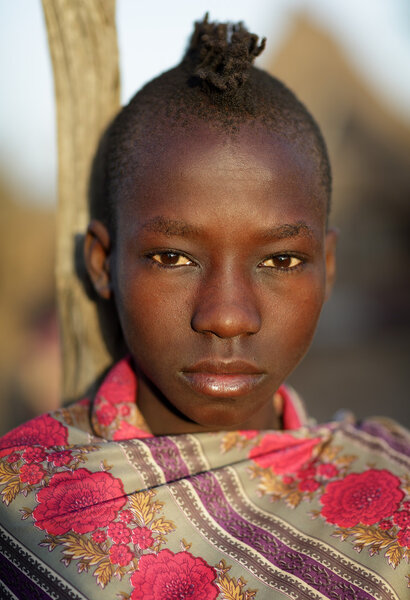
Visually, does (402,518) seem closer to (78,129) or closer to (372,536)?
(372,536)

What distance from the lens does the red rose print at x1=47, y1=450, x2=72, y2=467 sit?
1425mm

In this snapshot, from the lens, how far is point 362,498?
1547mm

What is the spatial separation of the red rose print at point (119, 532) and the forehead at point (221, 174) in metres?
0.74

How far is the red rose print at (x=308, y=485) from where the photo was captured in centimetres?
160

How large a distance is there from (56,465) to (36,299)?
14.2ft

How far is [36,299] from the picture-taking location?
5543mm

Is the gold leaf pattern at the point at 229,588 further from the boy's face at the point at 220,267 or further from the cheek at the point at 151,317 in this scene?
the cheek at the point at 151,317

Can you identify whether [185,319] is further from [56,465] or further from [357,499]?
[357,499]

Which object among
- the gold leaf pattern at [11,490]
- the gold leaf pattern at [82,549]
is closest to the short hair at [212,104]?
the gold leaf pattern at [11,490]

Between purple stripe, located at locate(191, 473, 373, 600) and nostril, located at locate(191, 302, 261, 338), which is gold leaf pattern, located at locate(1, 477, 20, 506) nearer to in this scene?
purple stripe, located at locate(191, 473, 373, 600)

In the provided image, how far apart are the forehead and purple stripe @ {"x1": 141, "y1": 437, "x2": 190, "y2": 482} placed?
0.58 meters

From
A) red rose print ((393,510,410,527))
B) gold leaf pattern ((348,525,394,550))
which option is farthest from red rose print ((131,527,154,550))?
red rose print ((393,510,410,527))

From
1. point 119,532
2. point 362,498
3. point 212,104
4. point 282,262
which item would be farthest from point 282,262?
point 119,532

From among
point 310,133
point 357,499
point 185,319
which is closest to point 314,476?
point 357,499
